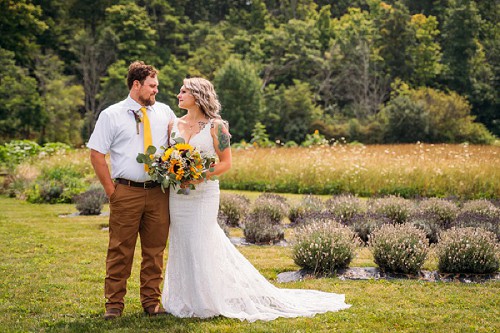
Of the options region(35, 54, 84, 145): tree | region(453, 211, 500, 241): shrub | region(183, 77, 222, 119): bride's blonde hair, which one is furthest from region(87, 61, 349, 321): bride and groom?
region(35, 54, 84, 145): tree

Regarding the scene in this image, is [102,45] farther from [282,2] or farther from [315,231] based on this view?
[315,231]

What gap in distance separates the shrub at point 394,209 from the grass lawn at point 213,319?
198 cm

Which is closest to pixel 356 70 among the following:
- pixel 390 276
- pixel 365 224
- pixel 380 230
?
pixel 365 224

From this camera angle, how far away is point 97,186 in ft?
49.5

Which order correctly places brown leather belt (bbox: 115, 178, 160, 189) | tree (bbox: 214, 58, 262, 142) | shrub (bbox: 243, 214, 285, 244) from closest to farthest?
brown leather belt (bbox: 115, 178, 160, 189) < shrub (bbox: 243, 214, 285, 244) < tree (bbox: 214, 58, 262, 142)

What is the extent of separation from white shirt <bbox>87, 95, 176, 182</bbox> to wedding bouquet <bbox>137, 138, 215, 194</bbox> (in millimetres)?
158

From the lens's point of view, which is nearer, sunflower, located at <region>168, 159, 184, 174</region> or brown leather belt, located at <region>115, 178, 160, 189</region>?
sunflower, located at <region>168, 159, 184, 174</region>

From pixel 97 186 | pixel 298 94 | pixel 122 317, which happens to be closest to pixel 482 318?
pixel 122 317

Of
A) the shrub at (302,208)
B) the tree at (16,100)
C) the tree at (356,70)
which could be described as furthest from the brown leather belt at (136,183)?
the tree at (356,70)

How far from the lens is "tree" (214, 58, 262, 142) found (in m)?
39.1

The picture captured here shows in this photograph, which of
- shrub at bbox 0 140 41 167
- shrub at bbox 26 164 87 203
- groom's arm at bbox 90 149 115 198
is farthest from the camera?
shrub at bbox 0 140 41 167

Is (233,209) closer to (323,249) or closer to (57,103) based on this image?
(323,249)

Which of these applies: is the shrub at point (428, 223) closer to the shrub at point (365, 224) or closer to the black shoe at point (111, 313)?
the shrub at point (365, 224)

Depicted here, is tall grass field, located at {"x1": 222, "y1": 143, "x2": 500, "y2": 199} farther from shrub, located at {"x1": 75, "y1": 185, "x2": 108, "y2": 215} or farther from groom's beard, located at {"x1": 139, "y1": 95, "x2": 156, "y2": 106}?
groom's beard, located at {"x1": 139, "y1": 95, "x2": 156, "y2": 106}
